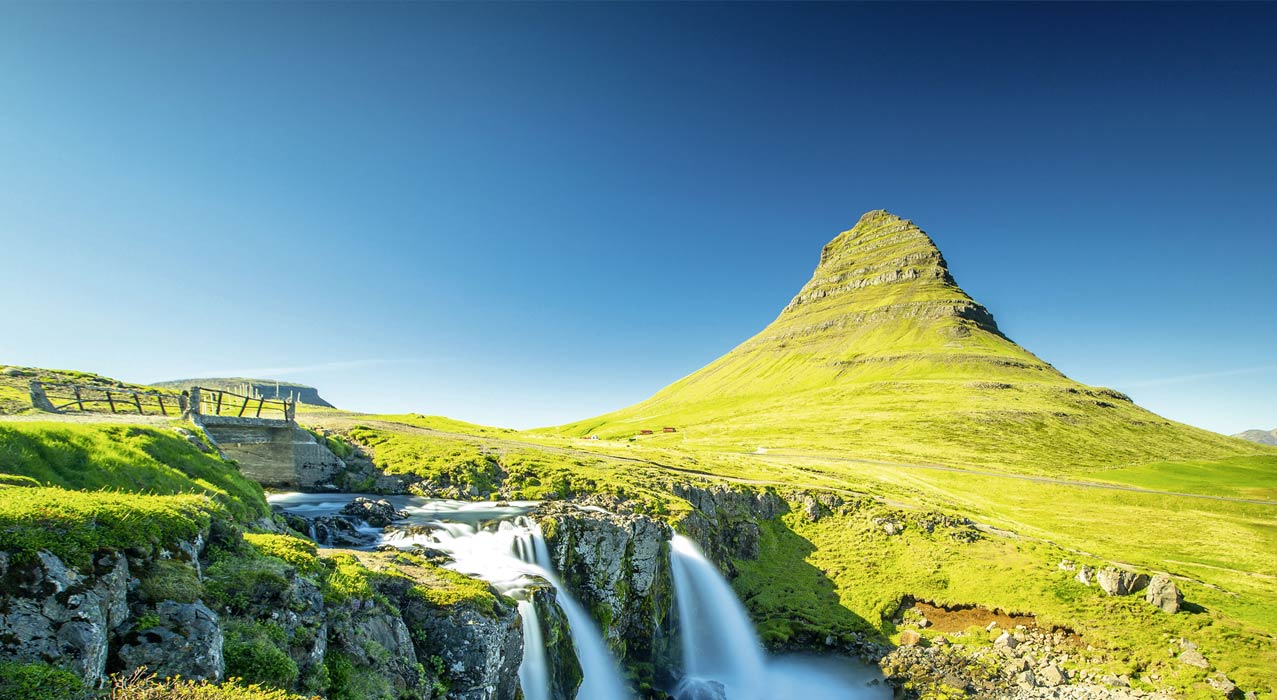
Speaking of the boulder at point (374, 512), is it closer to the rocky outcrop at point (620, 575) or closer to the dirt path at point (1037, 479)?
the rocky outcrop at point (620, 575)

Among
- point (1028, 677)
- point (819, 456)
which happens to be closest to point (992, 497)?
point (819, 456)

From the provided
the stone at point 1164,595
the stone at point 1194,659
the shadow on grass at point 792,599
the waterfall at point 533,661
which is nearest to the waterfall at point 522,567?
the waterfall at point 533,661

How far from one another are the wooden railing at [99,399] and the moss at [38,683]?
27619mm

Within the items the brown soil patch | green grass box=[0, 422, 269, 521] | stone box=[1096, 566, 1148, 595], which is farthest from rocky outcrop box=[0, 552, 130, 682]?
stone box=[1096, 566, 1148, 595]

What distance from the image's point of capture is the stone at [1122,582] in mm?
33312

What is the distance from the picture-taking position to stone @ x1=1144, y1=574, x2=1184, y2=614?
3117cm

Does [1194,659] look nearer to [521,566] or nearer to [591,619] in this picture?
[591,619]

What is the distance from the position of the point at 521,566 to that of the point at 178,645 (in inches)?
660

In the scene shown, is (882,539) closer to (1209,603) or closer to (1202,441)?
(1209,603)

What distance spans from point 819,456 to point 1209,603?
2773 inches

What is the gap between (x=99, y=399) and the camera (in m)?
35.3

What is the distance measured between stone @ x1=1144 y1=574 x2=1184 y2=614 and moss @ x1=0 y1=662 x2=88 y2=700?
166 feet

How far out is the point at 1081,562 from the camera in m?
38.0

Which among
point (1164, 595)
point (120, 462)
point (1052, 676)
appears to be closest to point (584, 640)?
point (120, 462)
